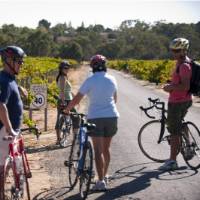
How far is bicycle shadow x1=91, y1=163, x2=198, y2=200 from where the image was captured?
Result: 24.1 feet

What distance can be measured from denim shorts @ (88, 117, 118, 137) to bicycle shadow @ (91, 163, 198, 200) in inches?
31.7

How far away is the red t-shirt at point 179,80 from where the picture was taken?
8.39 m

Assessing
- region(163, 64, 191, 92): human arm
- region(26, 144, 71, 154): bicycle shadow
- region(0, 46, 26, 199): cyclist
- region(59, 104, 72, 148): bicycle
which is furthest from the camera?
region(59, 104, 72, 148): bicycle

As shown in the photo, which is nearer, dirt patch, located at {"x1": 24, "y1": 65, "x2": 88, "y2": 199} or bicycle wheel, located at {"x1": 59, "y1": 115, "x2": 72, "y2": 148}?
dirt patch, located at {"x1": 24, "y1": 65, "x2": 88, "y2": 199}

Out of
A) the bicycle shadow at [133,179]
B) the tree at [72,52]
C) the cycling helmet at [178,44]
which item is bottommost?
the tree at [72,52]

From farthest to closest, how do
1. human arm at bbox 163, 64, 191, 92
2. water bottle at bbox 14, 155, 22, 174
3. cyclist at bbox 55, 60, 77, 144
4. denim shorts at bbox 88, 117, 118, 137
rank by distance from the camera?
cyclist at bbox 55, 60, 77, 144
human arm at bbox 163, 64, 191, 92
denim shorts at bbox 88, 117, 118, 137
water bottle at bbox 14, 155, 22, 174

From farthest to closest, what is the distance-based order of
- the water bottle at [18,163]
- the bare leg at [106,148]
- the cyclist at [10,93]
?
the bare leg at [106,148], the water bottle at [18,163], the cyclist at [10,93]

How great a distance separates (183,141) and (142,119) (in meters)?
7.09

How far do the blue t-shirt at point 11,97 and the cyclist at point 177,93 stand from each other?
3.12 meters

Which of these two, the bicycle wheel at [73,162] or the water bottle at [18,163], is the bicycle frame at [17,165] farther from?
the bicycle wheel at [73,162]

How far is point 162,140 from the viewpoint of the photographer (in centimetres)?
956

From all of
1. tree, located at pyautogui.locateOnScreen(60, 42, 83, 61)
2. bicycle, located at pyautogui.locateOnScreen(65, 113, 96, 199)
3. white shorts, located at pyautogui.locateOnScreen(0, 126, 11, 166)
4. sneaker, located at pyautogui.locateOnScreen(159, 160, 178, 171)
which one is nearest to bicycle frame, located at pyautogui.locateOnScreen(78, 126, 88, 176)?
bicycle, located at pyautogui.locateOnScreen(65, 113, 96, 199)

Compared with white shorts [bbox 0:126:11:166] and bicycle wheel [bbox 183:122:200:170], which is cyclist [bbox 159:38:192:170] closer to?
bicycle wheel [bbox 183:122:200:170]

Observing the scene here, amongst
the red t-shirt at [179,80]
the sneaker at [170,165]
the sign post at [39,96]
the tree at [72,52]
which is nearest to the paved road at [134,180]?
the sneaker at [170,165]
